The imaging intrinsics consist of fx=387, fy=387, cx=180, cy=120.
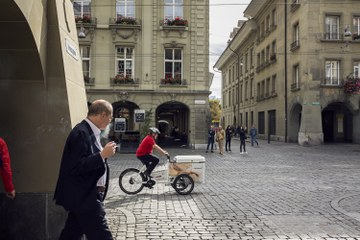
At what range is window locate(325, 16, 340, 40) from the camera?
1208 inches

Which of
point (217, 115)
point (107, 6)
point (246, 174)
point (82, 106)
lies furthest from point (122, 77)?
point (217, 115)

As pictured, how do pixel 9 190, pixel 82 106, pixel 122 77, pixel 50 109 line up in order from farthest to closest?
pixel 122 77 → pixel 82 106 → pixel 50 109 → pixel 9 190

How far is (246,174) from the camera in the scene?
1349 cm

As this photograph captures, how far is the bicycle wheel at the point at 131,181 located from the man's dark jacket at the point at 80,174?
5.98 m

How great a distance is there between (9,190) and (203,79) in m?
22.7

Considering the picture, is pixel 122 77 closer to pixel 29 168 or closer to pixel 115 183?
pixel 115 183

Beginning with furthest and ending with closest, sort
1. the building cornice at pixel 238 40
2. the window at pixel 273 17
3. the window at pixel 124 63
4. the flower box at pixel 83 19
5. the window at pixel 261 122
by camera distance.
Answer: the building cornice at pixel 238 40, the window at pixel 261 122, the window at pixel 273 17, the window at pixel 124 63, the flower box at pixel 83 19

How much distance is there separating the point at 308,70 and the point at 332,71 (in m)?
2.12

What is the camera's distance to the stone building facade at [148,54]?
86.3 ft

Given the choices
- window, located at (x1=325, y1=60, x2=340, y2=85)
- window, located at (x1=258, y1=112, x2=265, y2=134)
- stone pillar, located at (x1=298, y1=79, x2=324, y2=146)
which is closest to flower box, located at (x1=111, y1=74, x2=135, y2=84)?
stone pillar, located at (x1=298, y1=79, x2=324, y2=146)

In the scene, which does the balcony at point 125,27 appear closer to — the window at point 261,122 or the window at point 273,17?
the window at point 273,17

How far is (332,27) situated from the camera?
30.8 m

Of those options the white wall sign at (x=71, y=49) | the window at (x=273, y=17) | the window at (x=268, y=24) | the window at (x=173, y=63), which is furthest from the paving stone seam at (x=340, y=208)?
the window at (x=268, y=24)

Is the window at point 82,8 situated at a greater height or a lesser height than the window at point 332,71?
greater
